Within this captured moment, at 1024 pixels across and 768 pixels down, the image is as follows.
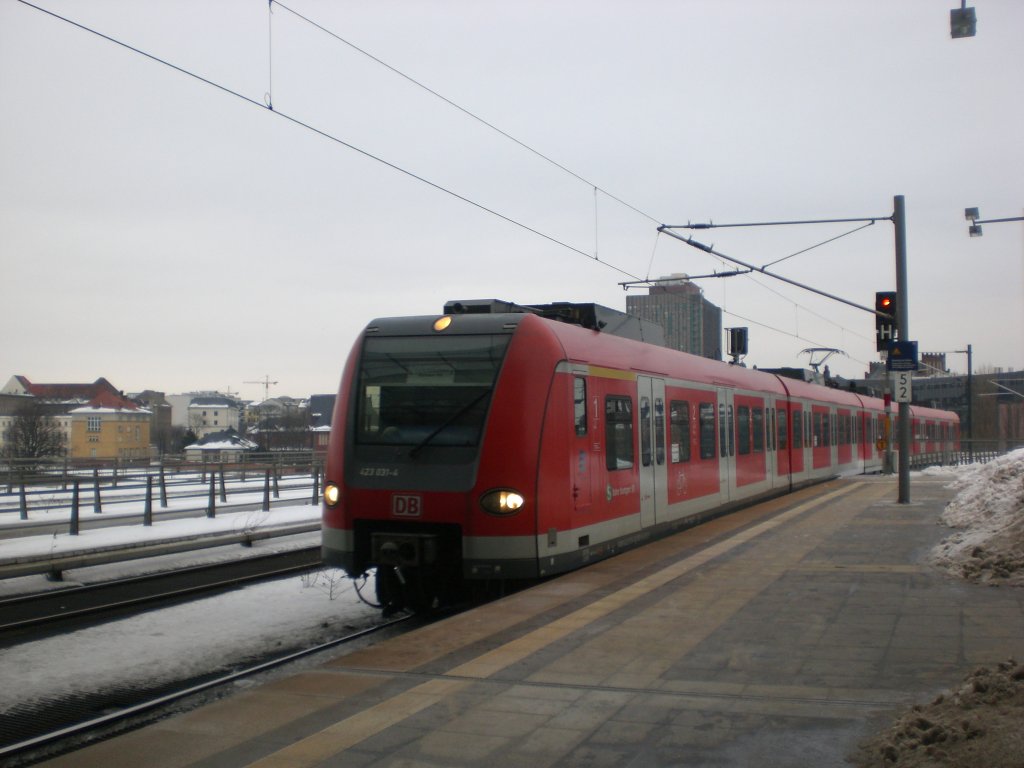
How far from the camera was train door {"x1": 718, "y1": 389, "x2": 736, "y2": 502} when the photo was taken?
17.2 meters

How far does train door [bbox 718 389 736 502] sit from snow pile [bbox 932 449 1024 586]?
164 inches

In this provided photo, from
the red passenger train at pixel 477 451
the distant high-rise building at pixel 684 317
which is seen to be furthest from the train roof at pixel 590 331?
the distant high-rise building at pixel 684 317

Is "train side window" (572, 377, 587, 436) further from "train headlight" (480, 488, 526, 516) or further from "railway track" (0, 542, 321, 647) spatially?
"railway track" (0, 542, 321, 647)

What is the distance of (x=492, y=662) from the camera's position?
666 cm

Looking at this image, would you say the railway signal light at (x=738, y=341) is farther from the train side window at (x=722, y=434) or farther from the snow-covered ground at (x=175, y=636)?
the snow-covered ground at (x=175, y=636)

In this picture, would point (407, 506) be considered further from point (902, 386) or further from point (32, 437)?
point (32, 437)

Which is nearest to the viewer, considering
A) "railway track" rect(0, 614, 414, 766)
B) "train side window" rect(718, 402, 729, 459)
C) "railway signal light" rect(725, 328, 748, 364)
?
"railway track" rect(0, 614, 414, 766)

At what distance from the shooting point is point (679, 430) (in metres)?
14.7

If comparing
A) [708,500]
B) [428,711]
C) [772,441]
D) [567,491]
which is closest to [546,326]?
[567,491]

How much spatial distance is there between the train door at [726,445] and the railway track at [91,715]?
34.1 ft

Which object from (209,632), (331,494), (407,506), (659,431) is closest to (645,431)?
(659,431)

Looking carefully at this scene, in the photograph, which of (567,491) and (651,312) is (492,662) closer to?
(567,491)

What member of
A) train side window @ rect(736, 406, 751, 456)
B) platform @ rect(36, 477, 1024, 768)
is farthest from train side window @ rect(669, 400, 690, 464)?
platform @ rect(36, 477, 1024, 768)

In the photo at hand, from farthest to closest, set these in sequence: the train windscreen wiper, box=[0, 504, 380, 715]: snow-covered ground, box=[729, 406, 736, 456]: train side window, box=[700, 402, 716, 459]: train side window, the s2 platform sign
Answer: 1. the s2 platform sign
2. box=[729, 406, 736, 456]: train side window
3. box=[700, 402, 716, 459]: train side window
4. the train windscreen wiper
5. box=[0, 504, 380, 715]: snow-covered ground
